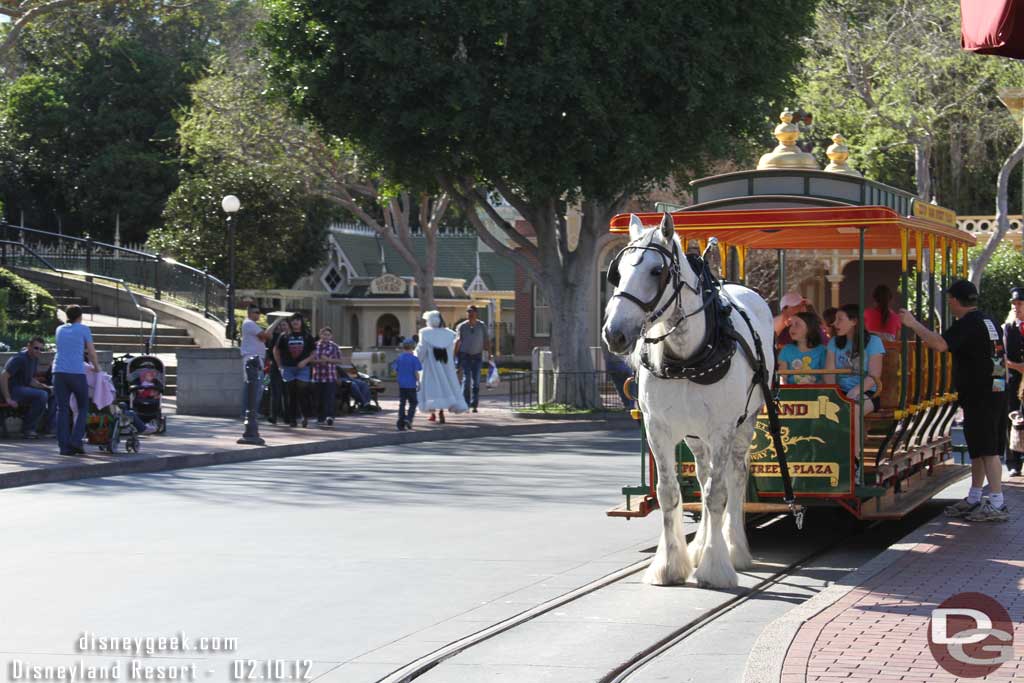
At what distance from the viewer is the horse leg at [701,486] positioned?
9.78 metres

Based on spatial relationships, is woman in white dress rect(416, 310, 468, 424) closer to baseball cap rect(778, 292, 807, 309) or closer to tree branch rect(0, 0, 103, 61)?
tree branch rect(0, 0, 103, 61)

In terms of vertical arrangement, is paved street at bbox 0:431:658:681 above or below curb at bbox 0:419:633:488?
below

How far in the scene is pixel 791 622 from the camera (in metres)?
7.70

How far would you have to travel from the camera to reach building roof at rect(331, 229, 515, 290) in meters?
55.8

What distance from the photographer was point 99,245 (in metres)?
39.0

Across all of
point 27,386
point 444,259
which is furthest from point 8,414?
point 444,259

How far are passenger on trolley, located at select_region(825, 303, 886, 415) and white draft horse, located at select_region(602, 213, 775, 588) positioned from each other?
168 centimetres

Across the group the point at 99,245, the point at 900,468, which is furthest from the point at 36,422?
the point at 99,245

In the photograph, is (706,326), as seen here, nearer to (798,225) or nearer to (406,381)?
(798,225)

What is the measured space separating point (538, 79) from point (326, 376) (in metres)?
6.12

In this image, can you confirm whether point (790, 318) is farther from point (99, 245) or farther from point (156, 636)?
point (99, 245)

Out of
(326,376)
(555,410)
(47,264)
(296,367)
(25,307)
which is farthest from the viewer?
(47,264)

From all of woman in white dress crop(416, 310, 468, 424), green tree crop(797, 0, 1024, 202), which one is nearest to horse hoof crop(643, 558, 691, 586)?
woman in white dress crop(416, 310, 468, 424)

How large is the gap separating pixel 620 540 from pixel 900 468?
7.80 ft
